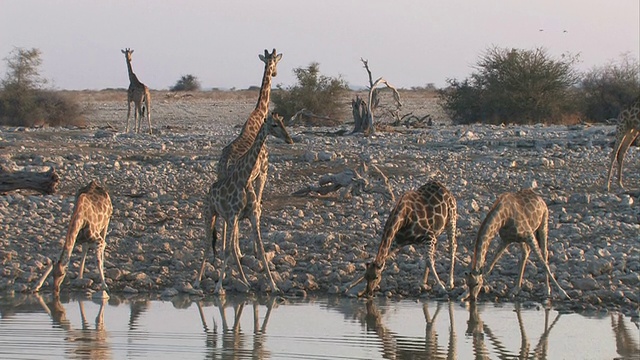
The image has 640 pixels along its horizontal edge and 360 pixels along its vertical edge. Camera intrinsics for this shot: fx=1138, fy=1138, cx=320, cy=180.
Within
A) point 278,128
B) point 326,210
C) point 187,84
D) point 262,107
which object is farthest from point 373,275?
point 187,84

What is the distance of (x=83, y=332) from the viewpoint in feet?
33.1

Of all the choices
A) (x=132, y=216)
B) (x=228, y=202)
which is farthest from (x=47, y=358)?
(x=132, y=216)

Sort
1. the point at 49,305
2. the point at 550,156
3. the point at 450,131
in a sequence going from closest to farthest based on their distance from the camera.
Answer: the point at 49,305, the point at 550,156, the point at 450,131

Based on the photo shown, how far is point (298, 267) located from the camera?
12.8m

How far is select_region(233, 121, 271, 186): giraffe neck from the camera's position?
39.7 feet

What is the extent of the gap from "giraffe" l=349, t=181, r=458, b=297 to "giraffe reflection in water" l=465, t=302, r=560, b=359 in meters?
1.05

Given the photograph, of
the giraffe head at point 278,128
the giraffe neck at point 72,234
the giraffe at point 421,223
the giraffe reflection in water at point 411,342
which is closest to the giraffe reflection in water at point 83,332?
the giraffe neck at point 72,234

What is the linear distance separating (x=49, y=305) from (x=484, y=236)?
14.5 ft

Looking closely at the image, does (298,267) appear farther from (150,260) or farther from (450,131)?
(450,131)

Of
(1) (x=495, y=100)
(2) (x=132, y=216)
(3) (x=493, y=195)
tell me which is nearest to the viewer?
(2) (x=132, y=216)

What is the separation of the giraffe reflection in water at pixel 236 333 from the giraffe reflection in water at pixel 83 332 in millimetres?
891

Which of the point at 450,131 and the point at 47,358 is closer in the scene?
the point at 47,358

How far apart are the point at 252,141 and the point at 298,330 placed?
4304mm

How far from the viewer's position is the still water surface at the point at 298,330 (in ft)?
30.3
